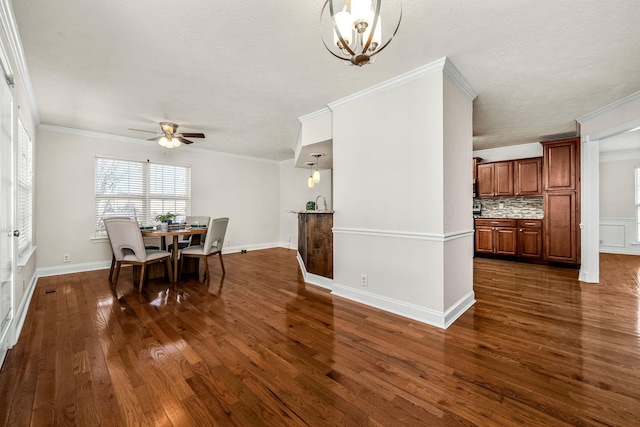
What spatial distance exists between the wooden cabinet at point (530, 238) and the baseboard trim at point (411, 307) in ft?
10.7

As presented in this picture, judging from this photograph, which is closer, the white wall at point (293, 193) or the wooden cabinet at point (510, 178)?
the wooden cabinet at point (510, 178)

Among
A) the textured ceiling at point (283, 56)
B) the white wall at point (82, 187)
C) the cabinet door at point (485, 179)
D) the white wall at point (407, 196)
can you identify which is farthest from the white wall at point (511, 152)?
the white wall at point (82, 187)

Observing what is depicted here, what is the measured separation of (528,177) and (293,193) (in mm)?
5423

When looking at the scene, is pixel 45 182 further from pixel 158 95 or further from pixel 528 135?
pixel 528 135

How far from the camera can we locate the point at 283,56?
8.09ft

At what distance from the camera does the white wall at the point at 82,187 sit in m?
4.47

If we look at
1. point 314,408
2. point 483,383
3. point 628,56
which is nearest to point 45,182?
point 314,408

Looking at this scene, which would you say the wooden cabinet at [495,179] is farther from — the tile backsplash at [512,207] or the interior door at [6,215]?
the interior door at [6,215]

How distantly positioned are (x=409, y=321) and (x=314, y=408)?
149 centimetres

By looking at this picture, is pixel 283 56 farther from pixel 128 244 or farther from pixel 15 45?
pixel 128 244

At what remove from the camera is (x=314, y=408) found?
1.52m

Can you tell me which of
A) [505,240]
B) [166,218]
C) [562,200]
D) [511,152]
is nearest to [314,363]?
[166,218]

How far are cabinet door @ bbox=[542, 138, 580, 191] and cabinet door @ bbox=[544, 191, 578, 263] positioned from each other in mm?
164

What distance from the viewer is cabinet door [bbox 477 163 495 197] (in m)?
6.00
